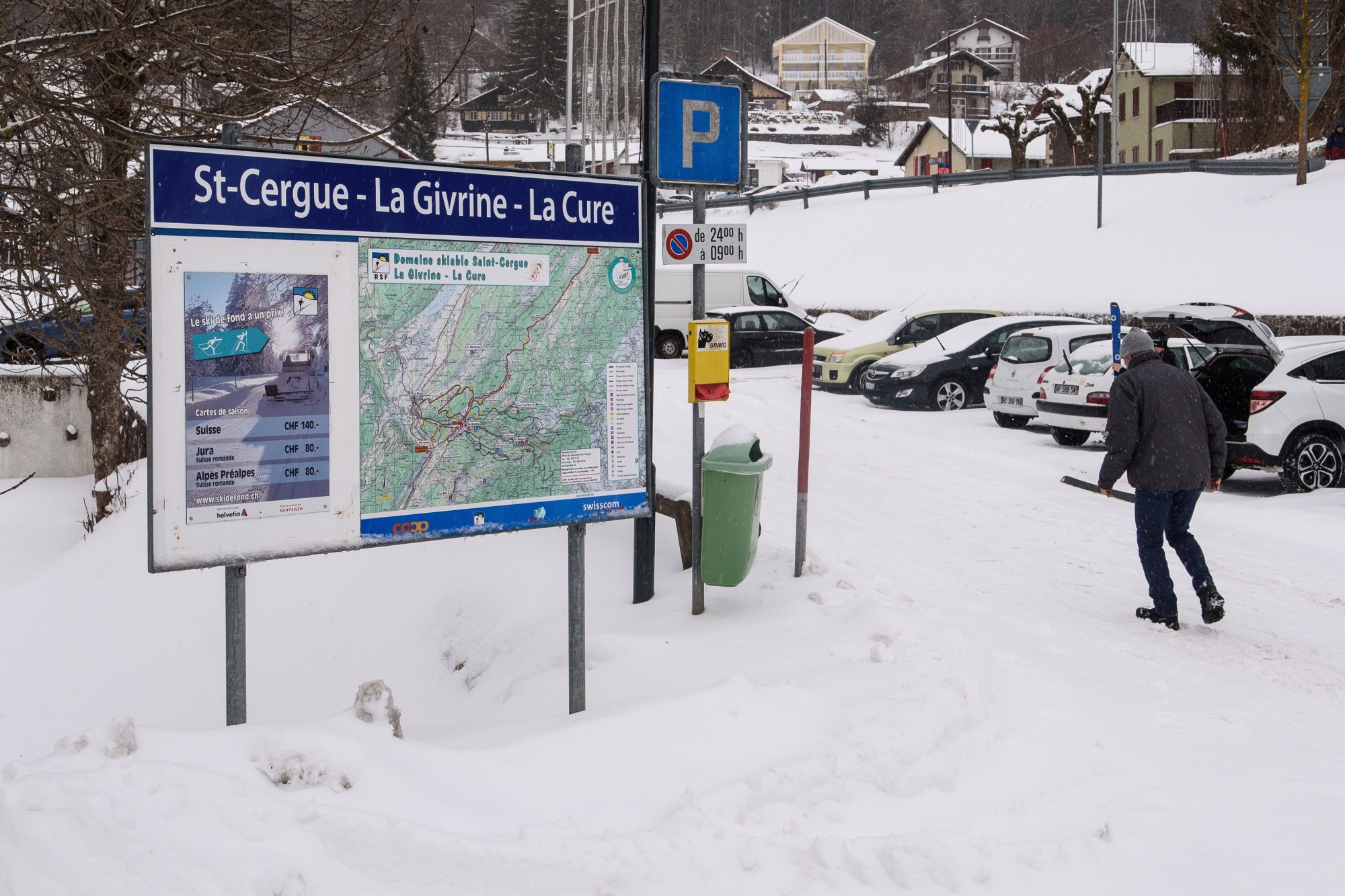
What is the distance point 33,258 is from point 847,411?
12.8 metres

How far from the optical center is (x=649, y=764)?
4516mm

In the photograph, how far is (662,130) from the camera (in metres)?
6.28

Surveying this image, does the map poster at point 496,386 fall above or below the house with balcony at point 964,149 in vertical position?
below

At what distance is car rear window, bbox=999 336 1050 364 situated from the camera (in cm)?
1564

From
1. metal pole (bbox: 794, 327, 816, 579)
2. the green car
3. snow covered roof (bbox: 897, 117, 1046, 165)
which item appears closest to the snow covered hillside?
the green car

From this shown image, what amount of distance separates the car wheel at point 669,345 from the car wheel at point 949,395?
837 cm

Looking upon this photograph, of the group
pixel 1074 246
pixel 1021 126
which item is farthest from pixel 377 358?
pixel 1021 126

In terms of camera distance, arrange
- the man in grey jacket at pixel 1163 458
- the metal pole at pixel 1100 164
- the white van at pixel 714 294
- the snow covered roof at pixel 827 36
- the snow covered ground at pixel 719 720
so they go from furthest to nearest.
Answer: the snow covered roof at pixel 827 36
the white van at pixel 714 294
the metal pole at pixel 1100 164
the man in grey jacket at pixel 1163 458
the snow covered ground at pixel 719 720

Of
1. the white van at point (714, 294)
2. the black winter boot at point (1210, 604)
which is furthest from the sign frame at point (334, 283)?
the white van at point (714, 294)

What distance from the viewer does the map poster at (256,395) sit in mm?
4109

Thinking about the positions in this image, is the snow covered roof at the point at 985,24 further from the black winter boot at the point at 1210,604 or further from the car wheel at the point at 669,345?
the black winter boot at the point at 1210,604

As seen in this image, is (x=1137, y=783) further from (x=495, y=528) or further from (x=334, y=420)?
(x=334, y=420)

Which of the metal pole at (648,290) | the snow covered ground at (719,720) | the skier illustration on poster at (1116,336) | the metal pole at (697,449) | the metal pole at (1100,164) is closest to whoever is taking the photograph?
the snow covered ground at (719,720)

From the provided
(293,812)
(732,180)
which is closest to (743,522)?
(732,180)
